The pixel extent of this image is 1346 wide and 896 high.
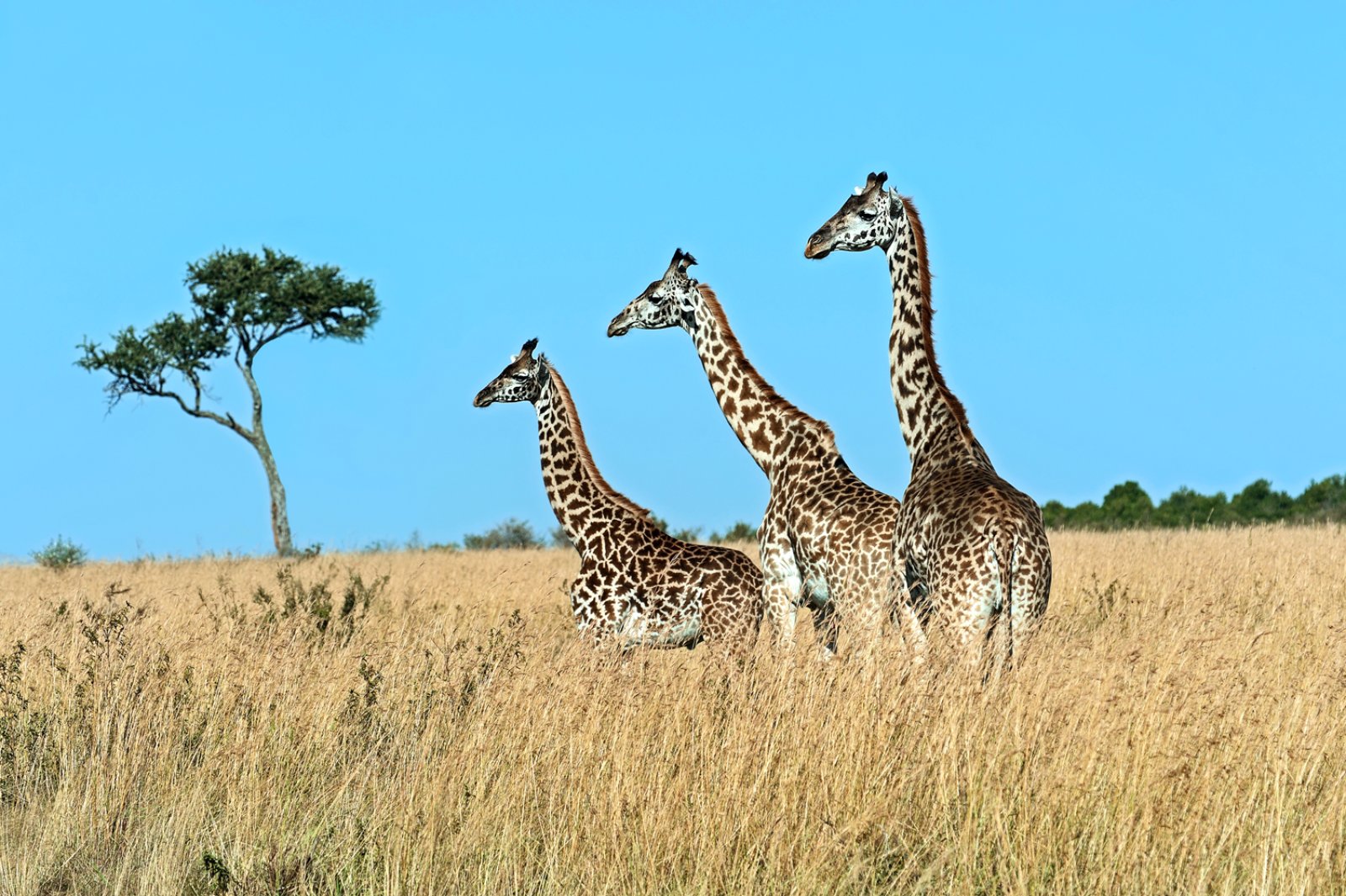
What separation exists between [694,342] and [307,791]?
445 cm

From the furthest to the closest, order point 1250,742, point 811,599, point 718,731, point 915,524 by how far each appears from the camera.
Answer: point 811,599 < point 915,524 < point 718,731 < point 1250,742

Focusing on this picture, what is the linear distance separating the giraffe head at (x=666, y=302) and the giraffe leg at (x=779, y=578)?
195cm

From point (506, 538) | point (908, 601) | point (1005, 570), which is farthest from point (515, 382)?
point (506, 538)

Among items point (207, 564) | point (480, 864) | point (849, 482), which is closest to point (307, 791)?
point (480, 864)

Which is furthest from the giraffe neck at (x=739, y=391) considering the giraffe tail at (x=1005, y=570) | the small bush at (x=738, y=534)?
the small bush at (x=738, y=534)

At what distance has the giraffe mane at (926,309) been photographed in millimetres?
8727

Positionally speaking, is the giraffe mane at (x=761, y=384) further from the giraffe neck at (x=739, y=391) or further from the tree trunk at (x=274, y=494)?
the tree trunk at (x=274, y=494)

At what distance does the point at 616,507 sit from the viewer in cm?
1016

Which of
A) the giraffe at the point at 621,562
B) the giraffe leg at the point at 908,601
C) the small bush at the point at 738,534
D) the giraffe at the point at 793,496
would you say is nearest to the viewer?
the giraffe leg at the point at 908,601

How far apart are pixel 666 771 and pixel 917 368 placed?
404 cm

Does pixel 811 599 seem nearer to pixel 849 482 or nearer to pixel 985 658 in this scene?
pixel 849 482

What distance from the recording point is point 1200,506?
132 feet

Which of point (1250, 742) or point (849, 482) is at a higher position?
point (849, 482)

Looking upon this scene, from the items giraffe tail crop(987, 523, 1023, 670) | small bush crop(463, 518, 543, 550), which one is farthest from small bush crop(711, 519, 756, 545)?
giraffe tail crop(987, 523, 1023, 670)
